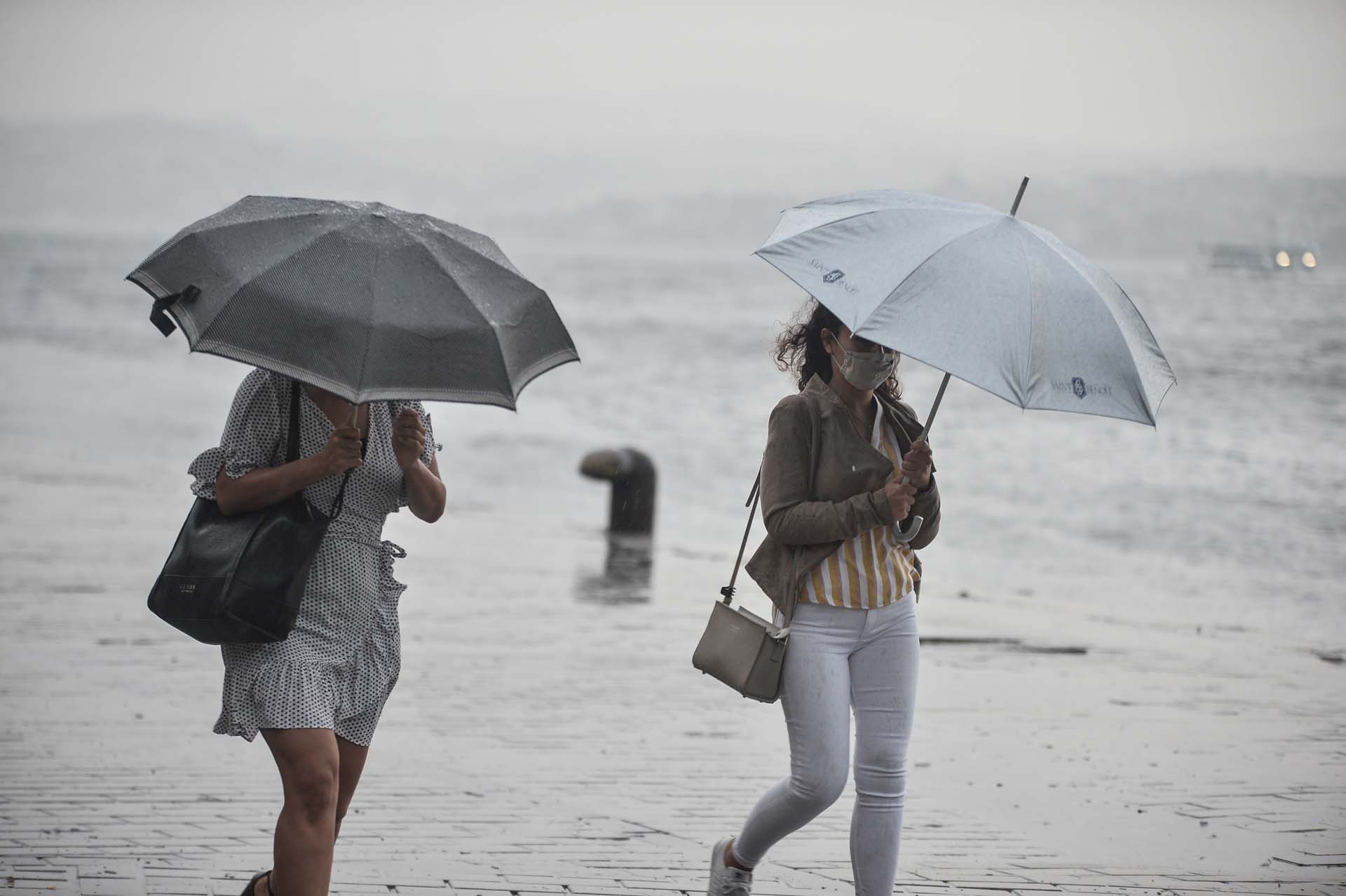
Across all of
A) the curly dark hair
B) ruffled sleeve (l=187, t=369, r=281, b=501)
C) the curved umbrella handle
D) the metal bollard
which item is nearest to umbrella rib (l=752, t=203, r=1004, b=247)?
the curly dark hair

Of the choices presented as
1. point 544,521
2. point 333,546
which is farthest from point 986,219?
point 544,521

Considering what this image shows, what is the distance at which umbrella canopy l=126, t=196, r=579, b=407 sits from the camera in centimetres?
338

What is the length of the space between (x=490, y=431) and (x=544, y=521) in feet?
49.3

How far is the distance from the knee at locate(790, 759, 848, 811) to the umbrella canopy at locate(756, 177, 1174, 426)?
1072mm

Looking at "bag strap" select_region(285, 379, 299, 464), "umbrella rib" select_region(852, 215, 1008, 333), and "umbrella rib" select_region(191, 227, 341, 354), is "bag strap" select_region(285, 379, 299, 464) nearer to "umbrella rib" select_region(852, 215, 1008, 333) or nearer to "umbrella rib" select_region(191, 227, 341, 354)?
"umbrella rib" select_region(191, 227, 341, 354)

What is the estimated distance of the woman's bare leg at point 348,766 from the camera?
3.94 metres

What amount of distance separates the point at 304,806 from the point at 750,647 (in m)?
1.15

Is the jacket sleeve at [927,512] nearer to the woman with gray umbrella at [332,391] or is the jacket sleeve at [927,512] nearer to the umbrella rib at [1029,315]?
the umbrella rib at [1029,315]

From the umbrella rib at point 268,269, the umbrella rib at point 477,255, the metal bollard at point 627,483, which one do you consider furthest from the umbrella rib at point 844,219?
the metal bollard at point 627,483

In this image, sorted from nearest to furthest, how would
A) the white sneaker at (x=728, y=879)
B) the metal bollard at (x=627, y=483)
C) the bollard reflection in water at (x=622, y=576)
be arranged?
the white sneaker at (x=728, y=879), the bollard reflection in water at (x=622, y=576), the metal bollard at (x=627, y=483)

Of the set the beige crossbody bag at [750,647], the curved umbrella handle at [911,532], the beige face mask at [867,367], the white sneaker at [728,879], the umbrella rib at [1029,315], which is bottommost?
the white sneaker at [728,879]

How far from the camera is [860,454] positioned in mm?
4109

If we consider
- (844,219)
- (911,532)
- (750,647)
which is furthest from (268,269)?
(911,532)

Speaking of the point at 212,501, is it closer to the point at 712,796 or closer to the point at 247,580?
the point at 247,580
